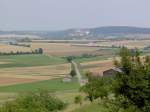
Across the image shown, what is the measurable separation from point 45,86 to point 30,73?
21998 mm

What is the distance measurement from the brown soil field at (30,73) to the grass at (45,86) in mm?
4779

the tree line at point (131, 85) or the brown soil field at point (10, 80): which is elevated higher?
the tree line at point (131, 85)

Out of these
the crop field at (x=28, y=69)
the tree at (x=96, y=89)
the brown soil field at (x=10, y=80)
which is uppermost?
the tree at (x=96, y=89)

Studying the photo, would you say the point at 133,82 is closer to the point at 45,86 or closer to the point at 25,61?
the point at 45,86

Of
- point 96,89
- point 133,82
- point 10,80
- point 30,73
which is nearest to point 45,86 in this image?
point 10,80

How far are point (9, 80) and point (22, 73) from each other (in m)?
10.5

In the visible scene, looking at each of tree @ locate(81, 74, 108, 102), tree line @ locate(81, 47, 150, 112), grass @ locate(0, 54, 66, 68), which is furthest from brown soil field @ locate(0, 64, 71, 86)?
tree line @ locate(81, 47, 150, 112)

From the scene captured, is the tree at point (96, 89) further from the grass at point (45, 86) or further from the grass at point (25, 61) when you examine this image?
the grass at point (25, 61)

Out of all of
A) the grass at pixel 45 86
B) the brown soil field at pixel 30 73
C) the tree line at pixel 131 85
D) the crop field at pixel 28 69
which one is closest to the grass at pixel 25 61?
the crop field at pixel 28 69

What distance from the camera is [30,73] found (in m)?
97.1

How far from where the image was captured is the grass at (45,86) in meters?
72.9

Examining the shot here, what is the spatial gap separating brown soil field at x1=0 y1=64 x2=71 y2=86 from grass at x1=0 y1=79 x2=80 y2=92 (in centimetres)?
478

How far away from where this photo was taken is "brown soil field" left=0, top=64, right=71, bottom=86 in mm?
87262

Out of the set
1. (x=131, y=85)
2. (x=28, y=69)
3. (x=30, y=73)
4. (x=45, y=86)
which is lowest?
(x=28, y=69)
